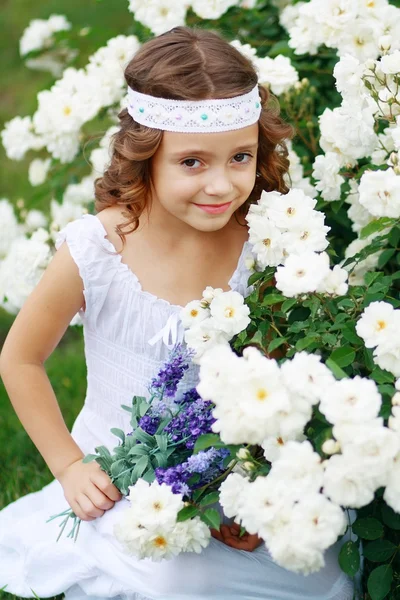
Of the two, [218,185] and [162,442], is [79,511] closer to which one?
[162,442]

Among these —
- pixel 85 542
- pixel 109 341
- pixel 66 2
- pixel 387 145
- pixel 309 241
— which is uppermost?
pixel 309 241

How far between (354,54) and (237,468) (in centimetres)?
117

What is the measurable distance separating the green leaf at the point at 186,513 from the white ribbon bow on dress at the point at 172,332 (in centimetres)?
47

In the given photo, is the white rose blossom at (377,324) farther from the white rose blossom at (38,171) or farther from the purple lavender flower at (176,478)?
the white rose blossom at (38,171)

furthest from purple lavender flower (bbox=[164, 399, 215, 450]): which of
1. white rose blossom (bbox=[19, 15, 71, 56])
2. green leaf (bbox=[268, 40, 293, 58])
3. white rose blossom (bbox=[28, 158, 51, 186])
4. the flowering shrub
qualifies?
white rose blossom (bbox=[19, 15, 71, 56])

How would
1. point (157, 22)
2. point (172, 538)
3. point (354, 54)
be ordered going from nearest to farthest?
point (172, 538) → point (354, 54) → point (157, 22)

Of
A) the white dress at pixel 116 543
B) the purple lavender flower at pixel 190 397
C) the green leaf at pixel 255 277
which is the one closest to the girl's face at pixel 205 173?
the green leaf at pixel 255 277

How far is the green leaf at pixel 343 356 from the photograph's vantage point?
1.81 m

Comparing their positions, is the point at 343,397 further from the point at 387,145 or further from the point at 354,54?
the point at 354,54

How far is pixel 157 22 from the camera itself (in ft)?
9.09

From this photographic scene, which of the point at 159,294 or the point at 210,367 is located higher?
the point at 210,367

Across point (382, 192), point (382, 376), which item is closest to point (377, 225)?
point (382, 192)

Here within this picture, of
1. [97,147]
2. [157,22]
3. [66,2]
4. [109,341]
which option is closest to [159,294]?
[109,341]

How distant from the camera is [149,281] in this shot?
2209 mm
